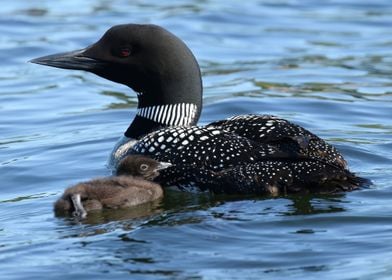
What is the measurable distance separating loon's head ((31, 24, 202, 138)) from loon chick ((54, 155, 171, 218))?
0.82 metres

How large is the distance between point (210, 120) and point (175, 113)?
2.66m

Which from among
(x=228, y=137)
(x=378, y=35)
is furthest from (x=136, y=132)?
(x=378, y=35)

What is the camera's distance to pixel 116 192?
7.74 meters

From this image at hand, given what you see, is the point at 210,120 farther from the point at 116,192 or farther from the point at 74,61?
the point at 116,192

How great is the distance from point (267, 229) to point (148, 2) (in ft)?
37.0

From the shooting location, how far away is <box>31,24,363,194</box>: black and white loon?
7.76 metres

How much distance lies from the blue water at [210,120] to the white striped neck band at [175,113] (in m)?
0.67

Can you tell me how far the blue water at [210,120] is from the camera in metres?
6.75

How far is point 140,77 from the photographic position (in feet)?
28.8

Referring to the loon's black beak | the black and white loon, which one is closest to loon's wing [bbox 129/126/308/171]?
the black and white loon

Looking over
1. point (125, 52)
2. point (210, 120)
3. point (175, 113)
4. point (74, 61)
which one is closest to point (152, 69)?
point (125, 52)

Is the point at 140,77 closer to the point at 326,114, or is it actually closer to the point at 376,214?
the point at 376,214

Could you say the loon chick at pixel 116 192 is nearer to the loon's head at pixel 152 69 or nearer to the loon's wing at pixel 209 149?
the loon's wing at pixel 209 149

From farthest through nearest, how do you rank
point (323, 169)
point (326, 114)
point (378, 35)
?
point (378, 35) < point (326, 114) < point (323, 169)
